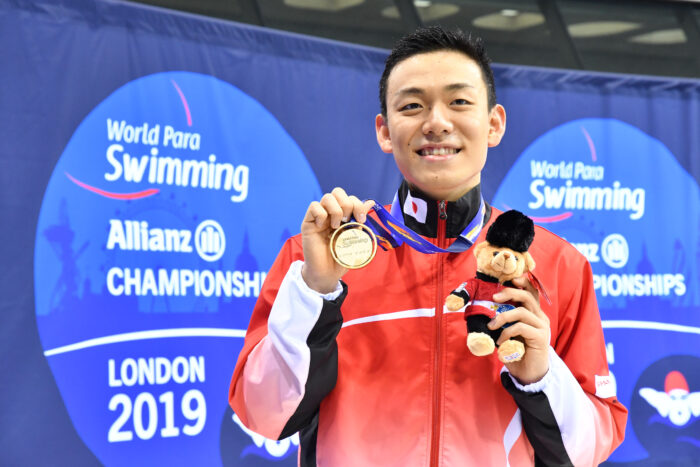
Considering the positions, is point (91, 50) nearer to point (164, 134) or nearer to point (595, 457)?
point (164, 134)

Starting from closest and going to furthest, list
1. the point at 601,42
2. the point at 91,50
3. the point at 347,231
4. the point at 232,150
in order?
A: 1. the point at 347,231
2. the point at 91,50
3. the point at 232,150
4. the point at 601,42

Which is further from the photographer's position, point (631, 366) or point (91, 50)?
point (631, 366)

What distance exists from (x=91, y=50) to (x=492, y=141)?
2.06 m

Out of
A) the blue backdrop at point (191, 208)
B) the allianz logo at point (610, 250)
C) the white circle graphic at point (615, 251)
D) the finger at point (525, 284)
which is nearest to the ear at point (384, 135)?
the finger at point (525, 284)

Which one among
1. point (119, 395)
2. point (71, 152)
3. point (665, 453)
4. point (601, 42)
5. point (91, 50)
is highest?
point (601, 42)

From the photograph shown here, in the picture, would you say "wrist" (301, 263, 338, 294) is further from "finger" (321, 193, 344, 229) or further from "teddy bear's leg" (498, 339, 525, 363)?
"teddy bear's leg" (498, 339, 525, 363)

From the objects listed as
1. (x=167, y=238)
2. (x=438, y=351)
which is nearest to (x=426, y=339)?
(x=438, y=351)

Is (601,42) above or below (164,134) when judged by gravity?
above

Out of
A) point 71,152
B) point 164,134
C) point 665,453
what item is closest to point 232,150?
point 164,134

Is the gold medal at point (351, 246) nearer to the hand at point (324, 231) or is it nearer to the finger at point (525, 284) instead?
the hand at point (324, 231)

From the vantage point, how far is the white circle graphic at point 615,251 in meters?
4.14

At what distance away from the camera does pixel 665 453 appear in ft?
13.4

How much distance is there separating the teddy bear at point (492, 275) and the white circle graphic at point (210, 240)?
2.07 metres

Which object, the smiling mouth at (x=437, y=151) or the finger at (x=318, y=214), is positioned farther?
the smiling mouth at (x=437, y=151)
